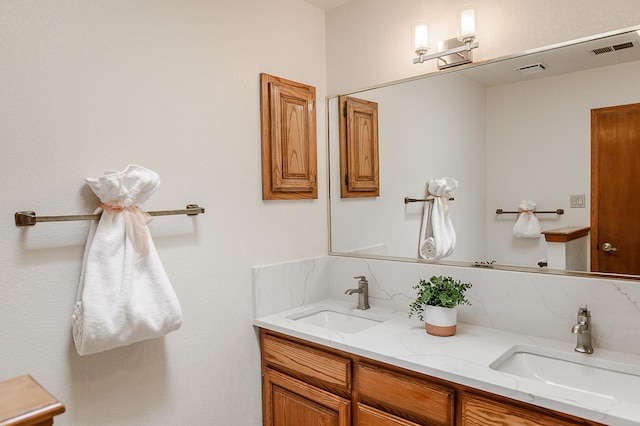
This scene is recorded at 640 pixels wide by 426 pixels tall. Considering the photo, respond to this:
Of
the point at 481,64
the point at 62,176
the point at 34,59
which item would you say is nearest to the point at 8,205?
the point at 62,176

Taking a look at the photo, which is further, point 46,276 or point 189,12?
point 189,12

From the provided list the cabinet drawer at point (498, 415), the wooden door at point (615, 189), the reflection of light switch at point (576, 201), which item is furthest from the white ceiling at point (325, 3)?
the cabinet drawer at point (498, 415)

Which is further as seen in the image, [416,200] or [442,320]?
[416,200]

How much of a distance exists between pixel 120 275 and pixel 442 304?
3.99ft

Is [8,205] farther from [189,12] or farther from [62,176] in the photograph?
[189,12]

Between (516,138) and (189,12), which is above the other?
(189,12)

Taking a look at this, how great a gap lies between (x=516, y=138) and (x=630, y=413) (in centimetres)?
107

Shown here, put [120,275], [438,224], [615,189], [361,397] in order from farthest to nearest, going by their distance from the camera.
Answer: [438,224] < [361,397] < [615,189] < [120,275]

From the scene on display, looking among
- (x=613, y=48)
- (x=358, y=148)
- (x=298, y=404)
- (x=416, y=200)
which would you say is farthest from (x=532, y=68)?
(x=298, y=404)

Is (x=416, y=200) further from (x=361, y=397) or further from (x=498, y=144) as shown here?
(x=361, y=397)

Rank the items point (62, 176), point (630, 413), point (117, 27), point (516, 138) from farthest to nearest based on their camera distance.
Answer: point (516, 138) < point (117, 27) < point (62, 176) < point (630, 413)

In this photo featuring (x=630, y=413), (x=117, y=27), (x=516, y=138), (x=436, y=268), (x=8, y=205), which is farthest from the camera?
(x=436, y=268)

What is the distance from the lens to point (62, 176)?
143cm

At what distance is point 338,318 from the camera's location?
220 cm
